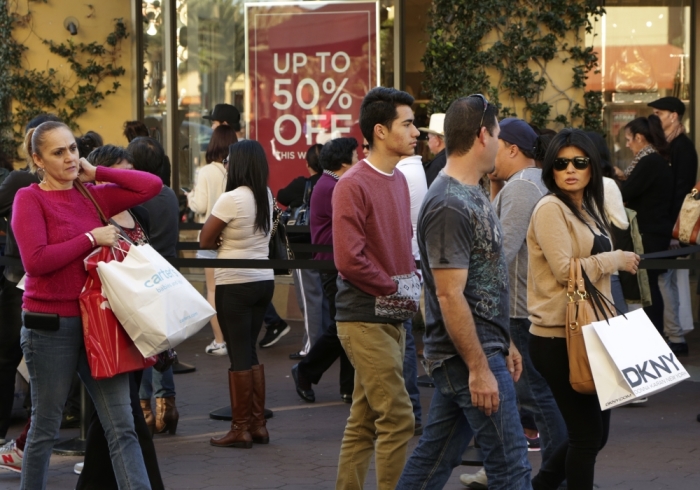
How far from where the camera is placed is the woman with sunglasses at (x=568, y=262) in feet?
15.4

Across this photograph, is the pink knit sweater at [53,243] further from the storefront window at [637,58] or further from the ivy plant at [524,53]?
the storefront window at [637,58]

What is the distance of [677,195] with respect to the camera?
10484mm

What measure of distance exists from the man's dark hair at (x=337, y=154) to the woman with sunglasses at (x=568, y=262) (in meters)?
3.46

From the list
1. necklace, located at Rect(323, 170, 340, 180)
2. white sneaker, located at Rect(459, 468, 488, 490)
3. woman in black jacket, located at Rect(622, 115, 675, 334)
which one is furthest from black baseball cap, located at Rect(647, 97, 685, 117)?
white sneaker, located at Rect(459, 468, 488, 490)

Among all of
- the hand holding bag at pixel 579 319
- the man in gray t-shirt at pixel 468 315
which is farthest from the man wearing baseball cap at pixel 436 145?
the man in gray t-shirt at pixel 468 315

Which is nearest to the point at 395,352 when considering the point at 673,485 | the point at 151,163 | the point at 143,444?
the point at 143,444

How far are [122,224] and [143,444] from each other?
1.18 meters

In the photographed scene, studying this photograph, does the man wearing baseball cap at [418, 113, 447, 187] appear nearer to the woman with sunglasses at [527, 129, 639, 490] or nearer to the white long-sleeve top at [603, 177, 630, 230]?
the white long-sleeve top at [603, 177, 630, 230]

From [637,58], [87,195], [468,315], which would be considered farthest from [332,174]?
[637,58]

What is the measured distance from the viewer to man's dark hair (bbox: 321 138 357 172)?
8227mm

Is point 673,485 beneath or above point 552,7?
beneath

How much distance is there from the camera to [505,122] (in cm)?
587

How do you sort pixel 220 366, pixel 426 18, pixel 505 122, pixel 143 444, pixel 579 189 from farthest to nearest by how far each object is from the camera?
pixel 426 18 → pixel 220 366 → pixel 505 122 → pixel 143 444 → pixel 579 189

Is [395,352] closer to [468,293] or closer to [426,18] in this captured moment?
[468,293]
